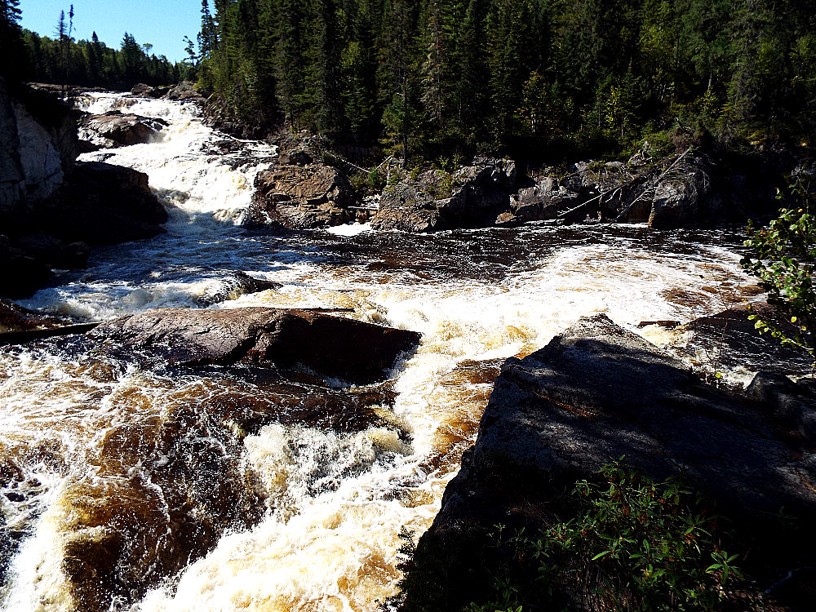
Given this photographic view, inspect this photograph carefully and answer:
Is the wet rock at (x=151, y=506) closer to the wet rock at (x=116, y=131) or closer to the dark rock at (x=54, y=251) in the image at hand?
the dark rock at (x=54, y=251)

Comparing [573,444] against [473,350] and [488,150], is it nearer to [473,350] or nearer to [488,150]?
[473,350]

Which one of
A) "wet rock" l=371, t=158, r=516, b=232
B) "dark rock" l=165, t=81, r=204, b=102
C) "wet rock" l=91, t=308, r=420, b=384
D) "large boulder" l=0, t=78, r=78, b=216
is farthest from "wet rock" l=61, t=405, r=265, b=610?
"dark rock" l=165, t=81, r=204, b=102

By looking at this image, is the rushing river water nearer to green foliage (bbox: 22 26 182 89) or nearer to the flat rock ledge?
the flat rock ledge

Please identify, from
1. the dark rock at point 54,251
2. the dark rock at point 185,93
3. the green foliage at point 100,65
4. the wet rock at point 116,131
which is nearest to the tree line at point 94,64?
the green foliage at point 100,65

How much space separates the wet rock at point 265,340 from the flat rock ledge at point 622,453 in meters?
4.76

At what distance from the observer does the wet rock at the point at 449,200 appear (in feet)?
102

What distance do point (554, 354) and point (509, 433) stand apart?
112 inches

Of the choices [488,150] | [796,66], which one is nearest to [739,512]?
[488,150]

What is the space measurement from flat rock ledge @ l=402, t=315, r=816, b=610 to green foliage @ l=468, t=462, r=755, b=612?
346 millimetres

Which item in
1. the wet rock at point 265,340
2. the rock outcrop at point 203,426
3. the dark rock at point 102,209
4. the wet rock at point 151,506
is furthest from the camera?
the dark rock at point 102,209

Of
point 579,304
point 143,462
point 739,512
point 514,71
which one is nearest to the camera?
point 739,512

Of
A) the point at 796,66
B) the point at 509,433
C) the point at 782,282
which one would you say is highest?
the point at 796,66

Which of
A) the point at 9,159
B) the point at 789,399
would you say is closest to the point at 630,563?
the point at 789,399

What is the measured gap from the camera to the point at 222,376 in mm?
10305
